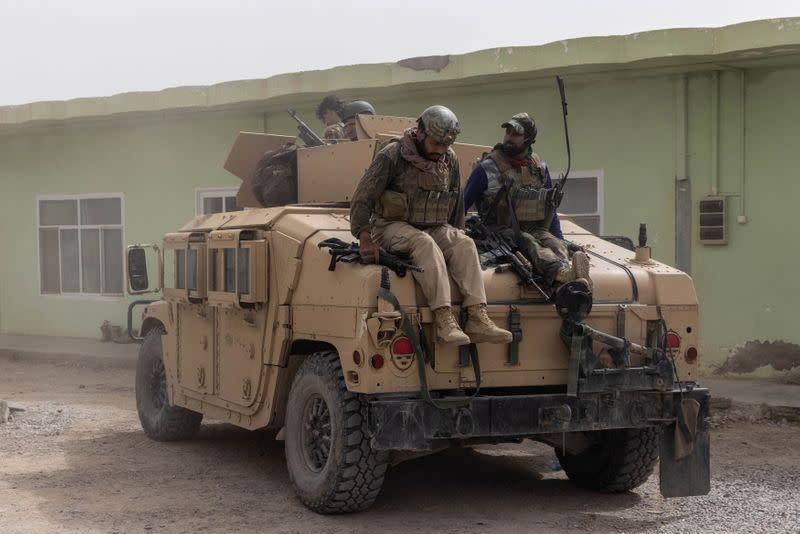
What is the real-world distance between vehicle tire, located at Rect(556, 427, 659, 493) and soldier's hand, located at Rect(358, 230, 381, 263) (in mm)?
1874

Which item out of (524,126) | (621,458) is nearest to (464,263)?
(524,126)

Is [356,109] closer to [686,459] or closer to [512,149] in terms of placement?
[512,149]

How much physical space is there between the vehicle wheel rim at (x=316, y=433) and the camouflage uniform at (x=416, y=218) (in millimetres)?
1017

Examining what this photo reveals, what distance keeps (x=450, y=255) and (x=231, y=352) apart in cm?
203

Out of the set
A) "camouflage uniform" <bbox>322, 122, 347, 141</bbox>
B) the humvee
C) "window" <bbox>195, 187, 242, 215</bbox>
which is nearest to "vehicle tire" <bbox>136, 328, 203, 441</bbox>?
the humvee

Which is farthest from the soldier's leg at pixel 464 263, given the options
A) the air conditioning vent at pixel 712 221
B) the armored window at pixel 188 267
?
the air conditioning vent at pixel 712 221

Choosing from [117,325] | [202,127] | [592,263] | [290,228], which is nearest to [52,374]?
[117,325]

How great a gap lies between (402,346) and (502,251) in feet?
3.56

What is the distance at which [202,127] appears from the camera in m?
16.0

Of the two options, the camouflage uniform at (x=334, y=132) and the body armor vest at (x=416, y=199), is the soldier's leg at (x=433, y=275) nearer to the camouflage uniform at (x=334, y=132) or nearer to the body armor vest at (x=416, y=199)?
the body armor vest at (x=416, y=199)

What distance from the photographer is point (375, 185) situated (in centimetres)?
655

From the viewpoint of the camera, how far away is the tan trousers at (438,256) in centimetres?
610

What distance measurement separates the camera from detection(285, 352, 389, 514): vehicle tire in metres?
6.24

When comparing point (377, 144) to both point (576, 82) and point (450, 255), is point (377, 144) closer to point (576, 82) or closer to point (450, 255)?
point (450, 255)
